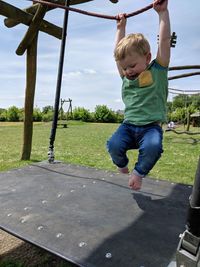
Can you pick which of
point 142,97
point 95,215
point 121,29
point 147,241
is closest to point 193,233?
point 147,241

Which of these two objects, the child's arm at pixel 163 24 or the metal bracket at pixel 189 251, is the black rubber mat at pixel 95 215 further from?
the child's arm at pixel 163 24

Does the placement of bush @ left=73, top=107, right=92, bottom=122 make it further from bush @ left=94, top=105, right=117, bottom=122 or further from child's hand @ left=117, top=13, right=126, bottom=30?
child's hand @ left=117, top=13, right=126, bottom=30

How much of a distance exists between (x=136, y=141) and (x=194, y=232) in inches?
42.8

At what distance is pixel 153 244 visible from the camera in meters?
1.46

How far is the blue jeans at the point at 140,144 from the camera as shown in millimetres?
1886

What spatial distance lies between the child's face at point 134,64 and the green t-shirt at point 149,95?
3 cm

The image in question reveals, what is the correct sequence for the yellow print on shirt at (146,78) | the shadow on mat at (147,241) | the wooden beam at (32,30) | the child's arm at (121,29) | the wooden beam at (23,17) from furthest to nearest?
the wooden beam at (32,30) < the wooden beam at (23,17) < the child's arm at (121,29) < the yellow print on shirt at (146,78) < the shadow on mat at (147,241)

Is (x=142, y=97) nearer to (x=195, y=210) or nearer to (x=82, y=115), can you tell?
(x=195, y=210)

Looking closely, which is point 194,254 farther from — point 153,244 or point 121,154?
point 121,154

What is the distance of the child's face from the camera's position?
74.5 inches

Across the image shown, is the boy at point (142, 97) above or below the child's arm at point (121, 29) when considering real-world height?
below

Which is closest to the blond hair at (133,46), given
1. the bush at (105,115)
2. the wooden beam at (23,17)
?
the wooden beam at (23,17)

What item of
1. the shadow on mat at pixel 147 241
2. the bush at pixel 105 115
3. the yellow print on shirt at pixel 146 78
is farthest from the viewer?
the bush at pixel 105 115

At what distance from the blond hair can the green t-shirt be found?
152 millimetres
